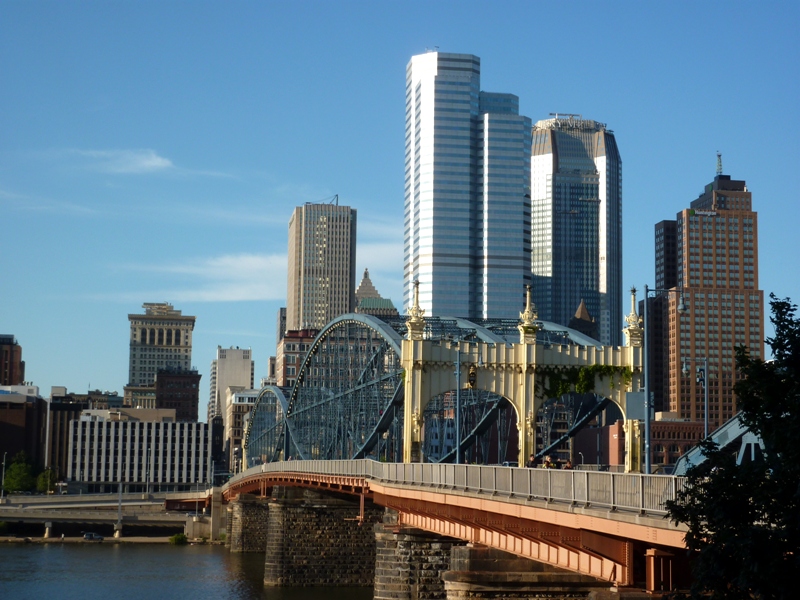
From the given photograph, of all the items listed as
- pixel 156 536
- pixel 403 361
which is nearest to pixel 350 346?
pixel 403 361

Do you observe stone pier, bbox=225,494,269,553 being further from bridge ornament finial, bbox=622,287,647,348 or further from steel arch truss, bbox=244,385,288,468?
bridge ornament finial, bbox=622,287,647,348

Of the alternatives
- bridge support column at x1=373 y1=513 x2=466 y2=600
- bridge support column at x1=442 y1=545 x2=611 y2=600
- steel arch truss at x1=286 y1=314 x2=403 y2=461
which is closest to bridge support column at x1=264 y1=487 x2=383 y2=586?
steel arch truss at x1=286 y1=314 x2=403 y2=461

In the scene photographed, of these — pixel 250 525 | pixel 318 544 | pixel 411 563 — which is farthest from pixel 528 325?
pixel 250 525

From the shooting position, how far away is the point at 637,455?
234 feet

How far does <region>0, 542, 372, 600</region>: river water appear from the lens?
9569cm

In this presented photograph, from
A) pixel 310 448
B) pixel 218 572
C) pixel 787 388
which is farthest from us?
pixel 310 448

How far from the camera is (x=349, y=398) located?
112 meters

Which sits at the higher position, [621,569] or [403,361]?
[403,361]

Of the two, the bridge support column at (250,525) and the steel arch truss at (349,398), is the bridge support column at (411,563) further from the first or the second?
the bridge support column at (250,525)

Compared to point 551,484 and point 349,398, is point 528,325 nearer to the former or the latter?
point 551,484

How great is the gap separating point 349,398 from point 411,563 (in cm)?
4598

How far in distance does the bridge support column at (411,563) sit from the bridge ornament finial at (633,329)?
14487 mm

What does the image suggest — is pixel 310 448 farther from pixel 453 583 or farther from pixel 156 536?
pixel 453 583

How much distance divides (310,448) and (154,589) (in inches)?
1574
